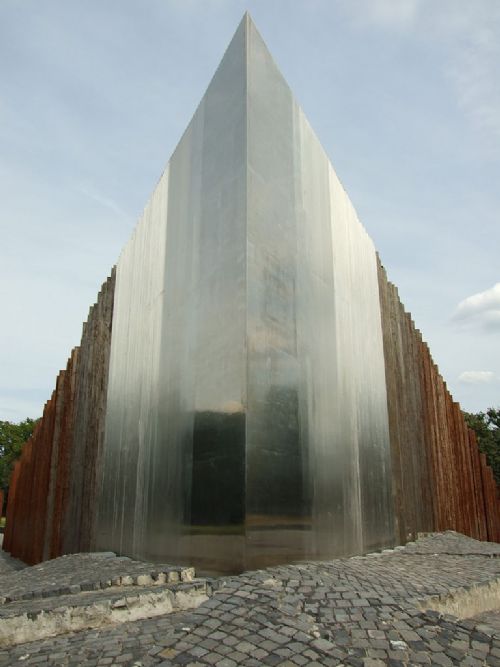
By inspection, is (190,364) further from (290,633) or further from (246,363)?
(290,633)

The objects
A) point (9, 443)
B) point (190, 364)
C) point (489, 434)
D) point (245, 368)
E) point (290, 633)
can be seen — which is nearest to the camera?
point (290, 633)

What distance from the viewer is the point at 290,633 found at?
10.6ft

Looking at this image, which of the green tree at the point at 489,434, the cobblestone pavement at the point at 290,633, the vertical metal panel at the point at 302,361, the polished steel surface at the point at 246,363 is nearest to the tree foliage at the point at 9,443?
the green tree at the point at 489,434

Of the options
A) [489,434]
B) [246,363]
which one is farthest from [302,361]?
[489,434]

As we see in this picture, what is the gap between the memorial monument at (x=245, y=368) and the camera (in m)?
5.12

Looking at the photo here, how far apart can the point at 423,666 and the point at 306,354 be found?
3.55m

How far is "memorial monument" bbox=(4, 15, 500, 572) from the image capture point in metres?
5.12

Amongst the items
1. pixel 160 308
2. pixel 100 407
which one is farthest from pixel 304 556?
pixel 100 407

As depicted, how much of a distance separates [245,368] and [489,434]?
109 feet

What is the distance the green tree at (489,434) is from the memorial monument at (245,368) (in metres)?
24.1

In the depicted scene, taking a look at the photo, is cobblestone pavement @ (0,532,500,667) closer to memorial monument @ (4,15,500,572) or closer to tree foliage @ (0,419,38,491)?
memorial monument @ (4,15,500,572)

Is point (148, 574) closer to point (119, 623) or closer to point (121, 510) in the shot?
point (119, 623)

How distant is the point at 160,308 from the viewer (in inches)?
278

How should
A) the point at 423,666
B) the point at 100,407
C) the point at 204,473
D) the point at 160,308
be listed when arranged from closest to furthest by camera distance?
the point at 423,666 < the point at 204,473 < the point at 160,308 < the point at 100,407
